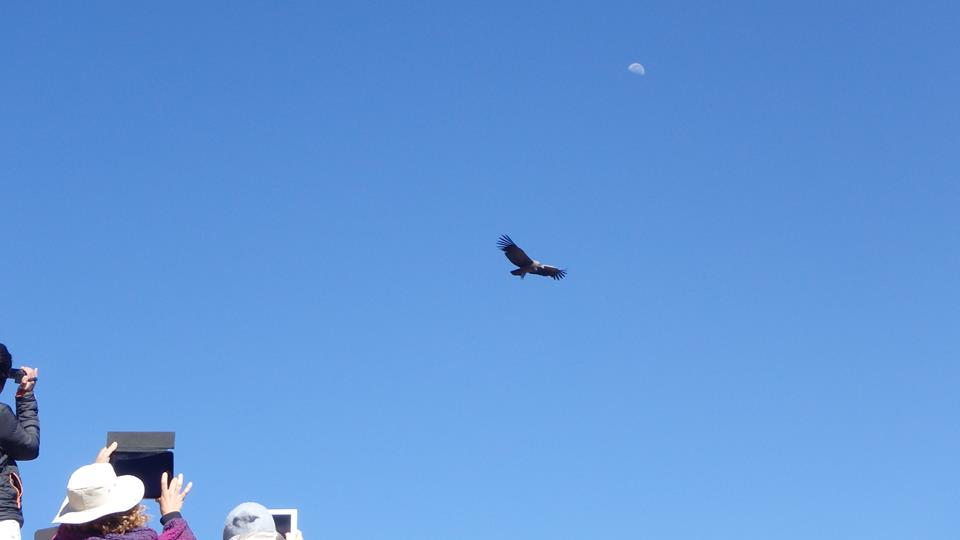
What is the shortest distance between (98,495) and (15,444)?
1.62 meters

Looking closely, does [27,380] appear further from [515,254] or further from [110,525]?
[515,254]

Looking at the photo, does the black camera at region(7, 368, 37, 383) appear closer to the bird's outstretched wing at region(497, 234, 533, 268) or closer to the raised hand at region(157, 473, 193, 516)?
the raised hand at region(157, 473, 193, 516)

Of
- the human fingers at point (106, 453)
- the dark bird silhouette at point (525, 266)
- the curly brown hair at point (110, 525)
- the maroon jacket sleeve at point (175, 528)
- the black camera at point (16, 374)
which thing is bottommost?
the curly brown hair at point (110, 525)

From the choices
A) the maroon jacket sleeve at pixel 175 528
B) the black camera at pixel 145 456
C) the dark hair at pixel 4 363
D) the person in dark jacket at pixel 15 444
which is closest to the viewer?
the maroon jacket sleeve at pixel 175 528

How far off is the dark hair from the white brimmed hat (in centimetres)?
189

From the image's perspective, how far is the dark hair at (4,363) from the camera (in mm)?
7387

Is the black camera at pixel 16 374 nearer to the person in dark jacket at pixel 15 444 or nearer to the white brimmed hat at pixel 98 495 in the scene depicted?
the person in dark jacket at pixel 15 444

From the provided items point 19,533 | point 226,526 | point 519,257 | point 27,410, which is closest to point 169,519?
point 226,526

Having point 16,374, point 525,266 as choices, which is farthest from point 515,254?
point 16,374

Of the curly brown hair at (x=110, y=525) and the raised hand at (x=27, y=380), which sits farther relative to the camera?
the raised hand at (x=27, y=380)

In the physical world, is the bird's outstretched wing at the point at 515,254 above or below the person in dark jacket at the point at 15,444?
above

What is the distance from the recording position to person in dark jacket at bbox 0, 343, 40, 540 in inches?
275

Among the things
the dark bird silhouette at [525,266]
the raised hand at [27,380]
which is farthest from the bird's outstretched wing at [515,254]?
the raised hand at [27,380]

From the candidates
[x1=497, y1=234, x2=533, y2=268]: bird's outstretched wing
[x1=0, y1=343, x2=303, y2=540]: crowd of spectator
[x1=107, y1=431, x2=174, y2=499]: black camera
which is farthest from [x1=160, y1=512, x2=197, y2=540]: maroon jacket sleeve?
[x1=497, y1=234, x2=533, y2=268]: bird's outstretched wing
